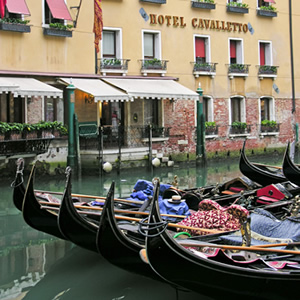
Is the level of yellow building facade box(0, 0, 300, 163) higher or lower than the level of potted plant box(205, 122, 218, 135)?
higher

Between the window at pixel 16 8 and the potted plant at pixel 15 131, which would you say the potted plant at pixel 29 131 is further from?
the window at pixel 16 8

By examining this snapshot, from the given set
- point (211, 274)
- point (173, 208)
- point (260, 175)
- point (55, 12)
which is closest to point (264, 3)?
point (55, 12)

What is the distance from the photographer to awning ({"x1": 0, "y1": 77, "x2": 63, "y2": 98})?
8.44 m

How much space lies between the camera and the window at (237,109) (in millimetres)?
12490

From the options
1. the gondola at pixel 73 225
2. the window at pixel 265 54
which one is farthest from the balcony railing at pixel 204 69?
the gondola at pixel 73 225

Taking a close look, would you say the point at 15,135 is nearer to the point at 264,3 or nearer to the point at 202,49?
the point at 202,49

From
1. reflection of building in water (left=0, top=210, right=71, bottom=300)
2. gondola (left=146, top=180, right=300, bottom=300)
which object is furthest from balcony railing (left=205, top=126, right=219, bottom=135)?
gondola (left=146, top=180, right=300, bottom=300)

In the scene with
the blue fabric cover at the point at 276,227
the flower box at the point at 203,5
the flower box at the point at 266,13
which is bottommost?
the blue fabric cover at the point at 276,227

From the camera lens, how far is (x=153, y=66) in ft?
35.8

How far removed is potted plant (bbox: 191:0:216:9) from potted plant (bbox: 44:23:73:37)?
302 centimetres

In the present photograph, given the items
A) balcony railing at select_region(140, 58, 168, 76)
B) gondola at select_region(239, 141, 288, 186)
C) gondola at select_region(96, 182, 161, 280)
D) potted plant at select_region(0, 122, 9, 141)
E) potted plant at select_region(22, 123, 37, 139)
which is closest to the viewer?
gondola at select_region(96, 182, 161, 280)

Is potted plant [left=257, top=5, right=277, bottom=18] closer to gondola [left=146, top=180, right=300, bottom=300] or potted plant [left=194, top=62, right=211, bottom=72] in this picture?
potted plant [left=194, top=62, right=211, bottom=72]

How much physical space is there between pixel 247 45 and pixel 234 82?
0.93m

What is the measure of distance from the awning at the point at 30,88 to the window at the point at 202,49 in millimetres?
3953
